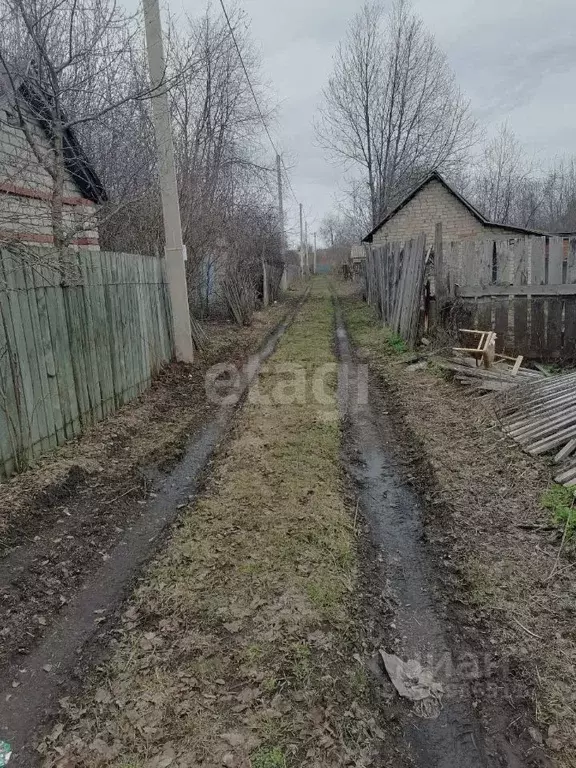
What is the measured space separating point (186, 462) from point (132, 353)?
9.19 ft

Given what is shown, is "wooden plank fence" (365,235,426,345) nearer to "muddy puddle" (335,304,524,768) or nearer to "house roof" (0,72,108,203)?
"muddy puddle" (335,304,524,768)

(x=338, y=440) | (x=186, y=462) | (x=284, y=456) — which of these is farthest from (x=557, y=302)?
(x=186, y=462)

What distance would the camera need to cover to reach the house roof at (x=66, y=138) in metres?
5.77

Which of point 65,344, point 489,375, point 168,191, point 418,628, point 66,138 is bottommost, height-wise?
point 418,628

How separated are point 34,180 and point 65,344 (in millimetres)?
2002

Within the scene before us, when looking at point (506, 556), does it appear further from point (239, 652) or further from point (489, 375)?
point (489, 375)

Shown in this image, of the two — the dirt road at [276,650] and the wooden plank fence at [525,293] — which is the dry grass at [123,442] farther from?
the wooden plank fence at [525,293]

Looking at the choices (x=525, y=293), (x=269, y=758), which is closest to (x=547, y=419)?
(x=525, y=293)

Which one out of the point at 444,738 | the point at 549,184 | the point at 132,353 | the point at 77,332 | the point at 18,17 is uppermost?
the point at 549,184

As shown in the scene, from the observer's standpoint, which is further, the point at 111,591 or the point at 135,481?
the point at 135,481

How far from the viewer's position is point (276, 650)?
2.47 metres

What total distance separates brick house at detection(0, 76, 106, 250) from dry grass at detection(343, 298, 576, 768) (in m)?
4.46

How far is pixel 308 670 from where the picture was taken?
233cm

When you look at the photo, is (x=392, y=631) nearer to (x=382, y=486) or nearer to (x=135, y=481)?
(x=382, y=486)
